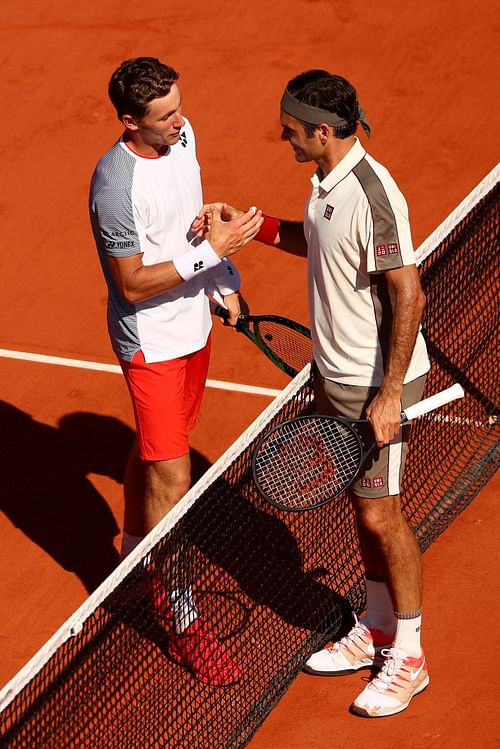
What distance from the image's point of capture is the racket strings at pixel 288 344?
21.8ft

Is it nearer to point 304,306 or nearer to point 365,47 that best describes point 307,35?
point 365,47

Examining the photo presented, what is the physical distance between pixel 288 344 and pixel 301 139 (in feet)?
5.71

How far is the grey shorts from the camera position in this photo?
5.35 metres

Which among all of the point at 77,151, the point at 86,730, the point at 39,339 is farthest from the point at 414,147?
the point at 86,730

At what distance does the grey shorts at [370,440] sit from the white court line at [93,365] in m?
2.48

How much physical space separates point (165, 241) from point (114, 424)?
7.45 feet

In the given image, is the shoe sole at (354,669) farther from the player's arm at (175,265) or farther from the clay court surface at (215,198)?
the player's arm at (175,265)

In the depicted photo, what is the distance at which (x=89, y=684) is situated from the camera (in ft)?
17.5

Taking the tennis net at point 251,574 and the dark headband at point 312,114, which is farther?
the tennis net at point 251,574

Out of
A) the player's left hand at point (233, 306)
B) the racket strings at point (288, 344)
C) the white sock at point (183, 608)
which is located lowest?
the white sock at point (183, 608)

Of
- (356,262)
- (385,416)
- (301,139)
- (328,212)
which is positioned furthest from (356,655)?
(301,139)

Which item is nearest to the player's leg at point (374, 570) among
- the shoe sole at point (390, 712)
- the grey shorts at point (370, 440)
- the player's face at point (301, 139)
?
the grey shorts at point (370, 440)

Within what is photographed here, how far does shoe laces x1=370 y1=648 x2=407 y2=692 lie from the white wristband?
195 cm

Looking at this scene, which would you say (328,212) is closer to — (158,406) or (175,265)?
(175,265)
